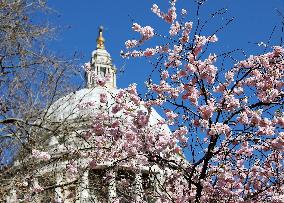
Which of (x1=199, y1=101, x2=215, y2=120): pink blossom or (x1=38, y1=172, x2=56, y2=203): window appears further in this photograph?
(x1=38, y1=172, x2=56, y2=203): window

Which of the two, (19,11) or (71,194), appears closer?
(19,11)

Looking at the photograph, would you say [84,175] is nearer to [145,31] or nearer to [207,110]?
[145,31]

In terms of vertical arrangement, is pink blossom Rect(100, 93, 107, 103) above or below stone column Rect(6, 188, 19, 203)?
above

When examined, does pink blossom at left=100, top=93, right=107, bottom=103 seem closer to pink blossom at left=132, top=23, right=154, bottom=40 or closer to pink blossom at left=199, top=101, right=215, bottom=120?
pink blossom at left=132, top=23, right=154, bottom=40

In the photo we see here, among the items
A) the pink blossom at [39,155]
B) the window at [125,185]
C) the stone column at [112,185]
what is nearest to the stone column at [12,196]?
the pink blossom at [39,155]

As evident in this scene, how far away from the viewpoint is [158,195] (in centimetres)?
901

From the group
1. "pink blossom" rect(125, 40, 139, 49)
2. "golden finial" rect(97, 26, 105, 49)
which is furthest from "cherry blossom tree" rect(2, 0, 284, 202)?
"golden finial" rect(97, 26, 105, 49)

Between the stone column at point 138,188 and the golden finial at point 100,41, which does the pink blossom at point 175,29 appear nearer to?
the stone column at point 138,188

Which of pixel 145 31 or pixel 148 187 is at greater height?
pixel 145 31

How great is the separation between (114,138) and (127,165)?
105 centimetres

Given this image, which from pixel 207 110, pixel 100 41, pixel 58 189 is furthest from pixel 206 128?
pixel 100 41

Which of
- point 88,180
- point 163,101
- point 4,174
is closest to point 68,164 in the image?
point 88,180

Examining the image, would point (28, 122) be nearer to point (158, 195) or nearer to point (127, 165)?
point (127, 165)

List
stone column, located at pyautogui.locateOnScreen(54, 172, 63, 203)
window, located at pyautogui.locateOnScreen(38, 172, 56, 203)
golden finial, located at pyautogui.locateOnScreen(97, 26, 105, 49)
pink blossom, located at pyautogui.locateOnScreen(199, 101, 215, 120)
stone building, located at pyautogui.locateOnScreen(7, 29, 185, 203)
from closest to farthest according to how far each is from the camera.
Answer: pink blossom, located at pyautogui.locateOnScreen(199, 101, 215, 120) < stone building, located at pyautogui.locateOnScreen(7, 29, 185, 203) < window, located at pyautogui.locateOnScreen(38, 172, 56, 203) < stone column, located at pyautogui.locateOnScreen(54, 172, 63, 203) < golden finial, located at pyautogui.locateOnScreen(97, 26, 105, 49)
